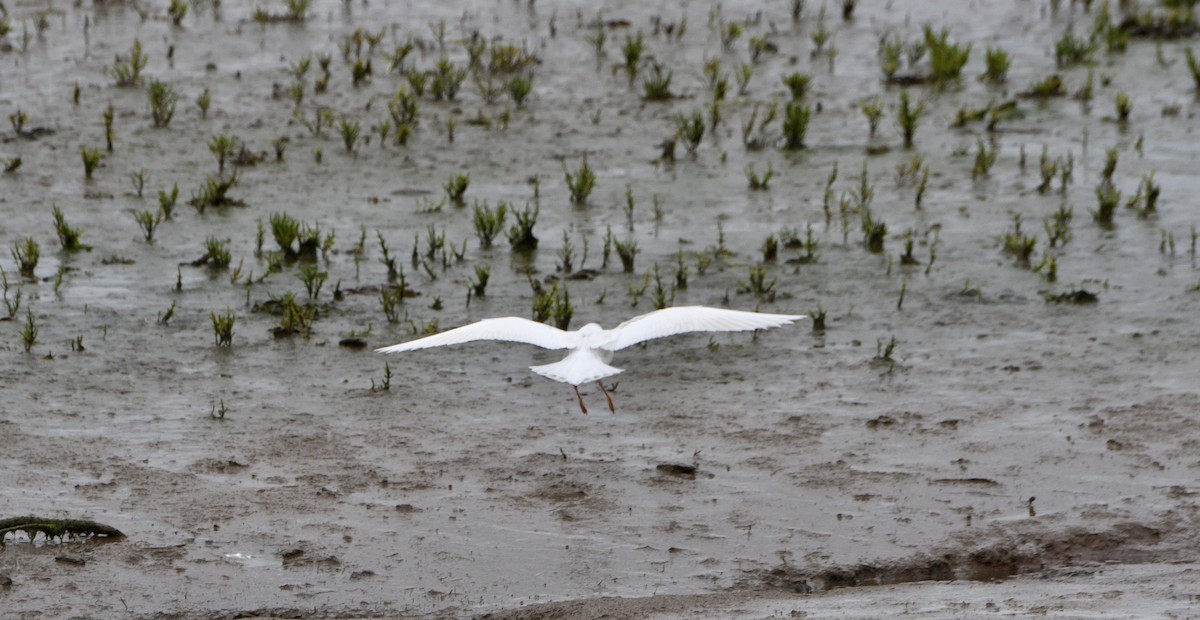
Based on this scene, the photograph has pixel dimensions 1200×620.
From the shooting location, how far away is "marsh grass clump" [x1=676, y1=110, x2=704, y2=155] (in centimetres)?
957

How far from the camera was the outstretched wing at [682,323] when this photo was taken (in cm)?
623

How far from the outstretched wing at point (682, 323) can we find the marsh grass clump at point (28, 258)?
3.23m

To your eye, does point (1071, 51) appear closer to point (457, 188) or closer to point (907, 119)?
point (907, 119)

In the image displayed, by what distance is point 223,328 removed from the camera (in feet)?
22.6

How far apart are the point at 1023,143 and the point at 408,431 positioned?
5395mm

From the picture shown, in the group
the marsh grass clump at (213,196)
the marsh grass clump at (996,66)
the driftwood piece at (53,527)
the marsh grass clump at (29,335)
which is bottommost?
the driftwood piece at (53,527)

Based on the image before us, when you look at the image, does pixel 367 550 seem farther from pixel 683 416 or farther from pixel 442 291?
pixel 442 291

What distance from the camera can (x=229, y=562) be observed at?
16.5 feet

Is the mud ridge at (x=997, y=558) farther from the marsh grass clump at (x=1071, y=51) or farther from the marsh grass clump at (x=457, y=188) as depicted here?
the marsh grass clump at (x=1071, y=51)

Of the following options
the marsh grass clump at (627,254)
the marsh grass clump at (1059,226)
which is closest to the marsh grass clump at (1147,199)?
the marsh grass clump at (1059,226)

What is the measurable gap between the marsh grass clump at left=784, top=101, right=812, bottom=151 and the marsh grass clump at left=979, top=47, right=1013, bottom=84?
192cm

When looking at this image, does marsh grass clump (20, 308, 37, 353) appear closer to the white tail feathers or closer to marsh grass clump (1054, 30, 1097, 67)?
the white tail feathers

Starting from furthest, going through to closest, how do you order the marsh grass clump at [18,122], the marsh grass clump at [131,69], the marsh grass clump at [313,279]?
the marsh grass clump at [131,69], the marsh grass clump at [18,122], the marsh grass clump at [313,279]

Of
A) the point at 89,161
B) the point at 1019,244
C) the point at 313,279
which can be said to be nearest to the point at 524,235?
the point at 313,279
